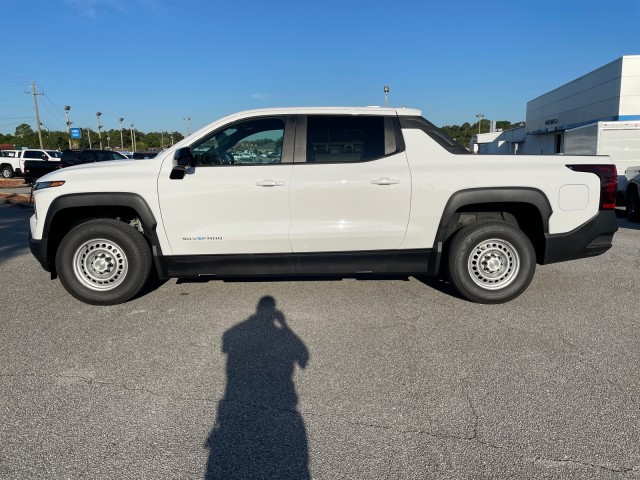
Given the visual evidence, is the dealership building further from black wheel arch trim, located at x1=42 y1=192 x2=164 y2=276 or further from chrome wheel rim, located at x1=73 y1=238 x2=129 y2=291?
chrome wheel rim, located at x1=73 y1=238 x2=129 y2=291

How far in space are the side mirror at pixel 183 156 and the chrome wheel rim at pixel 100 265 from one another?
1122 mm

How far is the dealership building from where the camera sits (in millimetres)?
20531

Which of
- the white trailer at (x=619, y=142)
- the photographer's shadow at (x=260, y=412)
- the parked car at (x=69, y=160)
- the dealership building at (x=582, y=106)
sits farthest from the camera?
the parked car at (x=69, y=160)

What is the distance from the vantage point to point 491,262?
15.6 feet

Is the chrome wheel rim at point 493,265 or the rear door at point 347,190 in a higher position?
the rear door at point 347,190

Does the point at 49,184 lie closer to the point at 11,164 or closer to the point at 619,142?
the point at 619,142

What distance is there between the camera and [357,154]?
4648 millimetres

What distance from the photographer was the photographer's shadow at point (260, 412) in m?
2.40

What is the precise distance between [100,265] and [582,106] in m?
27.6

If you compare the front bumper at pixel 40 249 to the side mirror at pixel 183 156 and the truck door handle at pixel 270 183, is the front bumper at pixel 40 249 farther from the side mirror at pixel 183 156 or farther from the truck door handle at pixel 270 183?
the truck door handle at pixel 270 183

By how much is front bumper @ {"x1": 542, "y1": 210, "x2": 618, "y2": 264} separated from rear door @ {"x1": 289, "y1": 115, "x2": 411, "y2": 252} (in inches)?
61.1

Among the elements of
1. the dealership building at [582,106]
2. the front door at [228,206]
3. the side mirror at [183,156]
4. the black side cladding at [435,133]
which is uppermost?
the dealership building at [582,106]

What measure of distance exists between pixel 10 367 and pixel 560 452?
3781 millimetres

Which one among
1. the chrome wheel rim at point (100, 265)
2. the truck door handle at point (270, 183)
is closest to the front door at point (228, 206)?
the truck door handle at point (270, 183)
